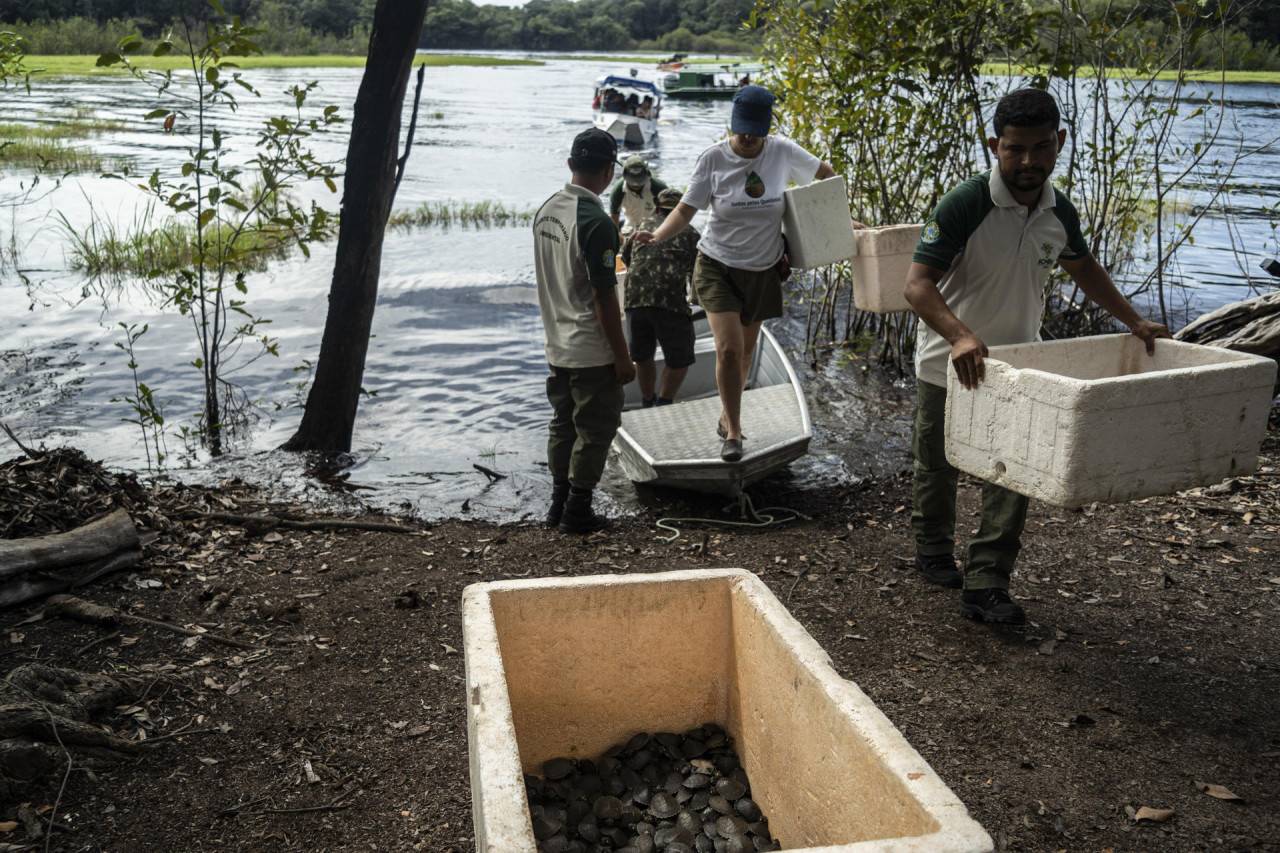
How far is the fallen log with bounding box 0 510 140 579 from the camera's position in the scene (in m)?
4.15

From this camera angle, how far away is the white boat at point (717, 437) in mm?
5910

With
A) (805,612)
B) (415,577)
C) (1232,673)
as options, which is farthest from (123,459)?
(1232,673)

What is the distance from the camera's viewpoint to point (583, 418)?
534 cm

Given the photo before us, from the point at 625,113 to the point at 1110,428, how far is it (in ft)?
108

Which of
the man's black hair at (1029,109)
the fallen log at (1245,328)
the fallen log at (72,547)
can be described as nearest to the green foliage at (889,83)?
the fallen log at (1245,328)

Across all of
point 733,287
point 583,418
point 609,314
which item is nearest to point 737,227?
point 733,287

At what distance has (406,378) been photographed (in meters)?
10.5

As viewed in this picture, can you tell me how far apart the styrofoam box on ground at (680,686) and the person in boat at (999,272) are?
128cm

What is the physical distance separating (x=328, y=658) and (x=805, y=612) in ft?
6.82

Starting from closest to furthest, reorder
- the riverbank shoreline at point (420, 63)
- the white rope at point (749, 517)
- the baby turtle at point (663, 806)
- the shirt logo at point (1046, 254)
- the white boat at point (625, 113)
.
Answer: the baby turtle at point (663, 806), the shirt logo at point (1046, 254), the white rope at point (749, 517), the riverbank shoreline at point (420, 63), the white boat at point (625, 113)

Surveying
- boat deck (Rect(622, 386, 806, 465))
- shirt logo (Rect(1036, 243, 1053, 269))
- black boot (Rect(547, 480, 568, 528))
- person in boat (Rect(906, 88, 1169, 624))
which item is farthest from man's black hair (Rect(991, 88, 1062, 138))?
black boot (Rect(547, 480, 568, 528))

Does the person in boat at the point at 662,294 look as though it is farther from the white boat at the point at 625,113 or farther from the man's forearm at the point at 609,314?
the white boat at the point at 625,113

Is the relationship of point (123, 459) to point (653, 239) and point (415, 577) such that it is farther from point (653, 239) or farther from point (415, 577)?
point (653, 239)

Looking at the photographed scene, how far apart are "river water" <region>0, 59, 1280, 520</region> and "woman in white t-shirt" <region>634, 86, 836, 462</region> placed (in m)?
1.52
